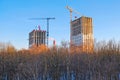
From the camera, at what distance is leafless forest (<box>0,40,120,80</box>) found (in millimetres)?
12344

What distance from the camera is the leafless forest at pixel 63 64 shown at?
12344 millimetres

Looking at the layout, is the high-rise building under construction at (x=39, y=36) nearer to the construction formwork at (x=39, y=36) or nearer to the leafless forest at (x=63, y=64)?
the construction formwork at (x=39, y=36)

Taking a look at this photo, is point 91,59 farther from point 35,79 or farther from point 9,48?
point 9,48

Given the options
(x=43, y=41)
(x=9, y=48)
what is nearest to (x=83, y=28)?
(x=43, y=41)

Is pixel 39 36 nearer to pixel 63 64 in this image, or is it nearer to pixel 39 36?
pixel 39 36

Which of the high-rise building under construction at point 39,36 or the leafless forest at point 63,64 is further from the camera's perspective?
the high-rise building under construction at point 39,36

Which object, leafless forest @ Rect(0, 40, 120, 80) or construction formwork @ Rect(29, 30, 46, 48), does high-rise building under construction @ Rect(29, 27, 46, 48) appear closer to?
construction formwork @ Rect(29, 30, 46, 48)

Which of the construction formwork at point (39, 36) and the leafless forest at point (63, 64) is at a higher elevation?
the construction formwork at point (39, 36)

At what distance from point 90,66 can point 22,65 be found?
11.6 feet

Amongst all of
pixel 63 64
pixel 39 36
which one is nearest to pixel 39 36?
pixel 39 36

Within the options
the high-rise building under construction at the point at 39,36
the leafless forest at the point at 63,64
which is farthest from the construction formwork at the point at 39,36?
the leafless forest at the point at 63,64

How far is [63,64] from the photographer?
13.2 m

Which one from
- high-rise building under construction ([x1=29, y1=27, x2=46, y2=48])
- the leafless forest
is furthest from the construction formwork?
the leafless forest

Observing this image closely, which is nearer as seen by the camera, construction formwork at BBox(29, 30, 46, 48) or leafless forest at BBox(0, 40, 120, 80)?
leafless forest at BBox(0, 40, 120, 80)
